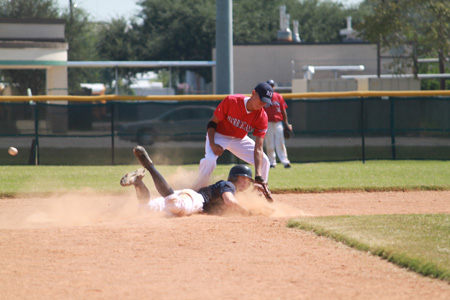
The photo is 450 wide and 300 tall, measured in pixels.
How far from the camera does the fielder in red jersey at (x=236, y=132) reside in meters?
8.77

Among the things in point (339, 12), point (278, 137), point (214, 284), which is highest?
point (339, 12)

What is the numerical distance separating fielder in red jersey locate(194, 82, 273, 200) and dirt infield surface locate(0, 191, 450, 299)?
Answer: 2.95 feet

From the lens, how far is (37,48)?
26.8m

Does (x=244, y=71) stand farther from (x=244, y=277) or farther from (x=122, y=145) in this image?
(x=244, y=277)

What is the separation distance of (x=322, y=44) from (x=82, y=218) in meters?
29.5

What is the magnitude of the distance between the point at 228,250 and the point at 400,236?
183 cm

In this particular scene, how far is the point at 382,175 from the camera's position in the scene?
13.4 m

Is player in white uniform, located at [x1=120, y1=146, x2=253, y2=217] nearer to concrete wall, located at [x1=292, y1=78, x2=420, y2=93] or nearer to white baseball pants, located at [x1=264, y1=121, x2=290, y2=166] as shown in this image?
white baseball pants, located at [x1=264, y1=121, x2=290, y2=166]

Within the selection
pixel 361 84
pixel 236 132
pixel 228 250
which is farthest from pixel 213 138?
pixel 361 84

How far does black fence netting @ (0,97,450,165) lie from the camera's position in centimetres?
1605

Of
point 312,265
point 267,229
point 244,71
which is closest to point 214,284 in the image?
point 312,265

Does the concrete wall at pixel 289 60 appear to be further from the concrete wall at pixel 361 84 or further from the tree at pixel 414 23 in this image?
the concrete wall at pixel 361 84

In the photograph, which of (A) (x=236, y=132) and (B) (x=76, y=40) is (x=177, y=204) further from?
(B) (x=76, y=40)

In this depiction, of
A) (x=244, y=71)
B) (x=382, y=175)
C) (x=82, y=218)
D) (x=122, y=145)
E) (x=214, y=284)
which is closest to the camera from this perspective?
(x=214, y=284)
